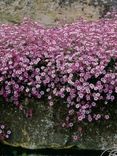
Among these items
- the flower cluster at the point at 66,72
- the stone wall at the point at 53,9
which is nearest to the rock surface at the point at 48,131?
the flower cluster at the point at 66,72

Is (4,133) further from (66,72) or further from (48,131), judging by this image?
(66,72)

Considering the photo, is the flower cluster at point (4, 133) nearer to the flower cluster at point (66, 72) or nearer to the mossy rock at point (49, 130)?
the mossy rock at point (49, 130)

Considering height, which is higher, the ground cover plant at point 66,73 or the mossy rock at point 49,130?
the ground cover plant at point 66,73

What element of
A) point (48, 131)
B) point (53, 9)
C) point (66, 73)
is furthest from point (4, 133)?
point (53, 9)

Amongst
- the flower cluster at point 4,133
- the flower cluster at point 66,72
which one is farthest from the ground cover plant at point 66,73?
the flower cluster at point 4,133

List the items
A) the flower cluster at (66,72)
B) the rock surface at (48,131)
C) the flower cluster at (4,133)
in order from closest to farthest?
the flower cluster at (66,72)
the rock surface at (48,131)
the flower cluster at (4,133)

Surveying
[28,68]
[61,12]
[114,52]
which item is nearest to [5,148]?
[28,68]

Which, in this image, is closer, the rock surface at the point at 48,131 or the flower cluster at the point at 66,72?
the flower cluster at the point at 66,72

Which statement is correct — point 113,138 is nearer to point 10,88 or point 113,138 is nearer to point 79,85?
point 79,85

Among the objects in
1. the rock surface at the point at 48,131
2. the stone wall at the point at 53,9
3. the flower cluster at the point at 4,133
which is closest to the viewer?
the rock surface at the point at 48,131
